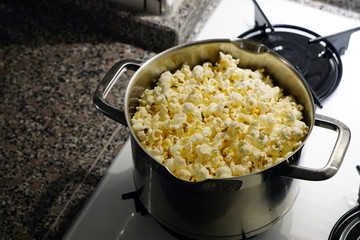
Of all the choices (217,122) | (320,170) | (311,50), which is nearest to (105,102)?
(217,122)

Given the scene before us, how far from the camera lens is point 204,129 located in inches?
33.8

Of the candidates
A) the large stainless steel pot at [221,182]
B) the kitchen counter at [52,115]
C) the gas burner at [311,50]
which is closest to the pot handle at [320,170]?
the large stainless steel pot at [221,182]

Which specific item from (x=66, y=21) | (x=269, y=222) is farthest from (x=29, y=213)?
(x=66, y=21)

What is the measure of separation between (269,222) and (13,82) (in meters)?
0.83

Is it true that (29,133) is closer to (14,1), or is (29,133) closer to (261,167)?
(14,1)

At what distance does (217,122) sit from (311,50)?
1.44ft

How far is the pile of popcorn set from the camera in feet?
2.65

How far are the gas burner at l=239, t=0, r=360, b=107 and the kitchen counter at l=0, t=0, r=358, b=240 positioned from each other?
0.26 m

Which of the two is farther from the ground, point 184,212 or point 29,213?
point 184,212

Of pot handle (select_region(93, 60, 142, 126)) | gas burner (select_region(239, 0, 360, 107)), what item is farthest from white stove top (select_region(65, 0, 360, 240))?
pot handle (select_region(93, 60, 142, 126))

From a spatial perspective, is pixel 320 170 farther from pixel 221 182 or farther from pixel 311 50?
pixel 311 50

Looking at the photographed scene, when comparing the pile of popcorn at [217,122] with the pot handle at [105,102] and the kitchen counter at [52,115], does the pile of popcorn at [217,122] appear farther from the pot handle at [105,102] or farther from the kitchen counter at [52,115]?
the kitchen counter at [52,115]

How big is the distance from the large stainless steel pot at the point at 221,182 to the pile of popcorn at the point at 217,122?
3cm

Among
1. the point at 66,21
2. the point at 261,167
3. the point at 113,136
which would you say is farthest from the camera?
the point at 66,21
